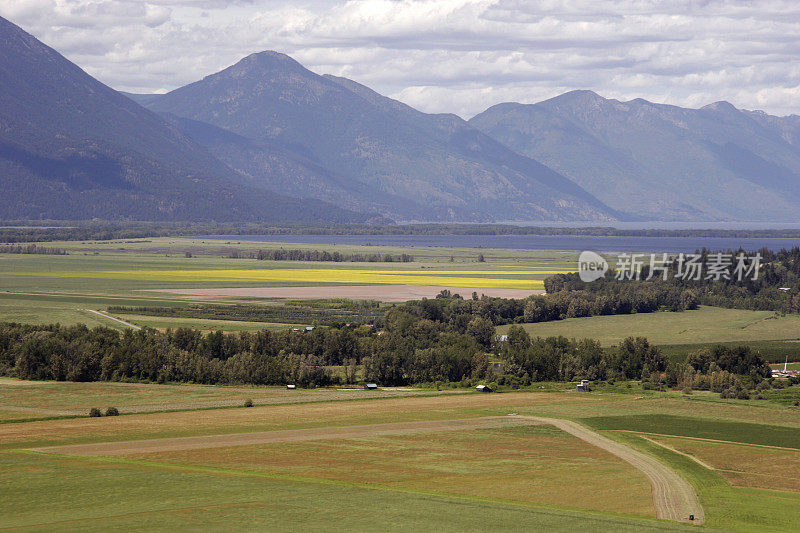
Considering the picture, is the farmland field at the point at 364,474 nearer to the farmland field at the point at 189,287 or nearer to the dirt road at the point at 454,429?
the dirt road at the point at 454,429

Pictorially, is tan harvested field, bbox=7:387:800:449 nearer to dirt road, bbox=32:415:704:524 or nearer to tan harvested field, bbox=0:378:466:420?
dirt road, bbox=32:415:704:524

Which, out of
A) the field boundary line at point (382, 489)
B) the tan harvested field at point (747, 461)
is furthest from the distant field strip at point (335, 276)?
the field boundary line at point (382, 489)

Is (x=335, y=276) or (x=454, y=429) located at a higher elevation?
(x=335, y=276)

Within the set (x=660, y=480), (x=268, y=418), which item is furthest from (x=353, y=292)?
(x=660, y=480)

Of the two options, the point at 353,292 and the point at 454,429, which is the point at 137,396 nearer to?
the point at 454,429

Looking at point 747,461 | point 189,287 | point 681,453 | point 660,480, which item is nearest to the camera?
point 660,480

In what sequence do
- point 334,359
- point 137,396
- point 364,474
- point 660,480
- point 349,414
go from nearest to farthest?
point 364,474 → point 660,480 → point 349,414 → point 137,396 → point 334,359

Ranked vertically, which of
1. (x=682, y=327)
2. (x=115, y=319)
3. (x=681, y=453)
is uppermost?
(x=682, y=327)

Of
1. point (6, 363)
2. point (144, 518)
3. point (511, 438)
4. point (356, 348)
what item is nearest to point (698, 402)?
point (511, 438)
